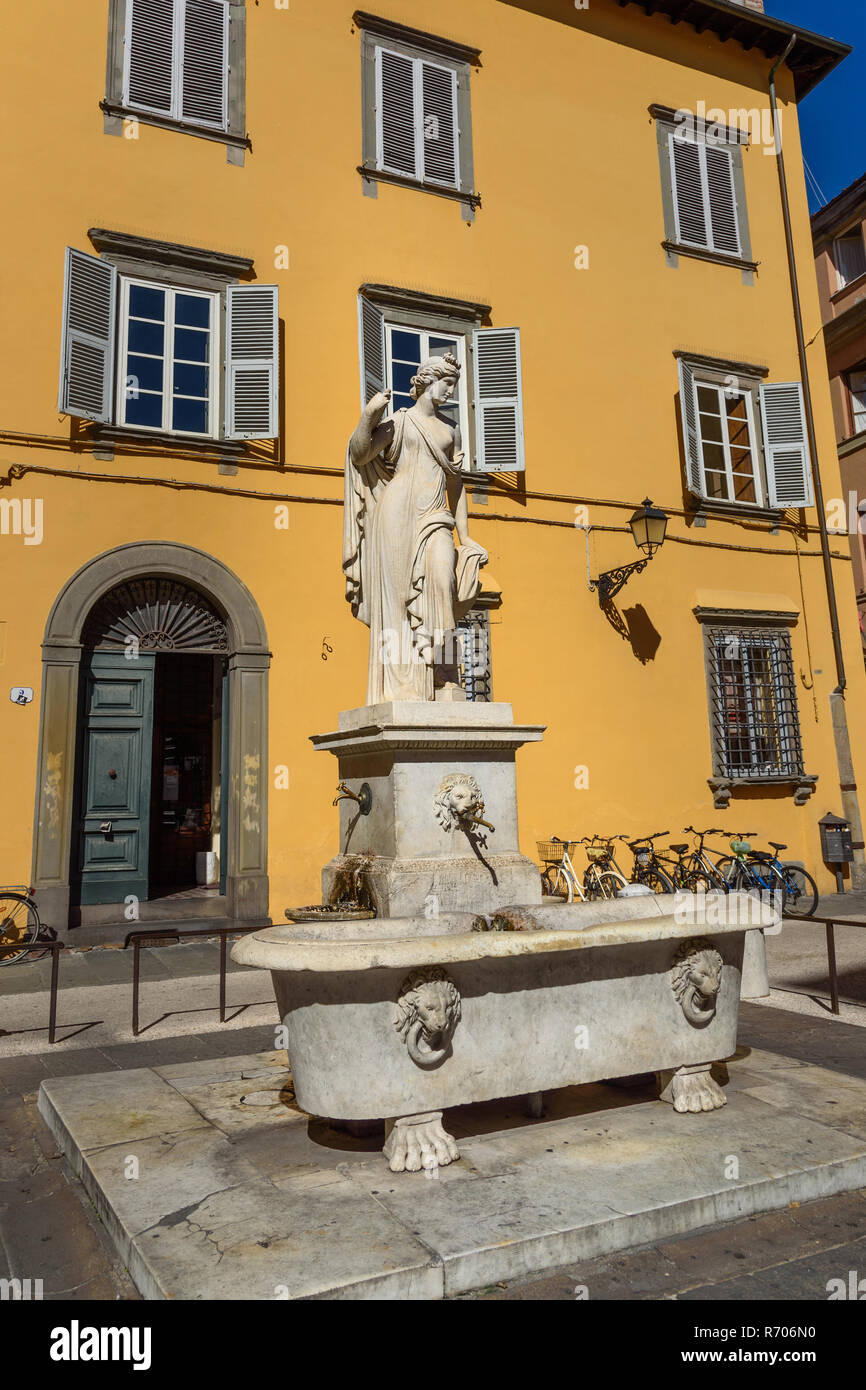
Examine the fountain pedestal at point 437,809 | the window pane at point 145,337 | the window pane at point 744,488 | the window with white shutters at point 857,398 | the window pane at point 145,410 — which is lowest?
the fountain pedestal at point 437,809

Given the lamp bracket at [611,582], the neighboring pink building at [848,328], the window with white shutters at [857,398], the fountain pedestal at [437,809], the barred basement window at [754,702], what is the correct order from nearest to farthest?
1. the fountain pedestal at [437,809]
2. the lamp bracket at [611,582]
3. the barred basement window at [754,702]
4. the neighboring pink building at [848,328]
5. the window with white shutters at [857,398]

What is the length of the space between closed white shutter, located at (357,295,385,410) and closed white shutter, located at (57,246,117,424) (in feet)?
A: 8.45

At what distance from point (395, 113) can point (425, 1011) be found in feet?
36.7

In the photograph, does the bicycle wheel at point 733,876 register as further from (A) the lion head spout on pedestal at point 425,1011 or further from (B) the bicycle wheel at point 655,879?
(A) the lion head spout on pedestal at point 425,1011

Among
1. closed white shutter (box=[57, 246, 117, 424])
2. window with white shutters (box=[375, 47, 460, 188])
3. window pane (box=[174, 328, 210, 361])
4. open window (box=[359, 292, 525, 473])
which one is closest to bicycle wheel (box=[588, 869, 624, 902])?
open window (box=[359, 292, 525, 473])

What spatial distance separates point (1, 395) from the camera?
843 cm

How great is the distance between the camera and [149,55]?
9.58 m

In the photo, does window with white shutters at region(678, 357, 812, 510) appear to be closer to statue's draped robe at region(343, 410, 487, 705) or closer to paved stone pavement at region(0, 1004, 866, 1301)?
statue's draped robe at region(343, 410, 487, 705)

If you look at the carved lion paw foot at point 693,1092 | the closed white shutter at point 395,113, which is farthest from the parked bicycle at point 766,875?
the closed white shutter at point 395,113

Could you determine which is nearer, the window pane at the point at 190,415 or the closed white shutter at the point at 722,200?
the window pane at the point at 190,415

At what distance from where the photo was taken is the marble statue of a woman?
4.07 m

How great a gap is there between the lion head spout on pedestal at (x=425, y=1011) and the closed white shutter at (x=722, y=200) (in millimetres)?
12635

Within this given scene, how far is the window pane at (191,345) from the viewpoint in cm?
944

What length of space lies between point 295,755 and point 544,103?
30.0ft
